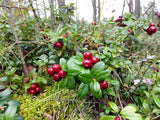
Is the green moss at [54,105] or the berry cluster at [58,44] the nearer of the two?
the green moss at [54,105]

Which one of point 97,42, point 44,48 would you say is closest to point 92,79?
point 97,42

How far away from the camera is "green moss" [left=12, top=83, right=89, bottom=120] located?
1.01 meters

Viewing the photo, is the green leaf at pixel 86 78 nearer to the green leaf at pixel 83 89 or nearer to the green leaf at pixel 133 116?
the green leaf at pixel 83 89

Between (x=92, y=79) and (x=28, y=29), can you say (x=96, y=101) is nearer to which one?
(x=92, y=79)

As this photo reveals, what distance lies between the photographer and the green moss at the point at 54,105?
1.01 meters

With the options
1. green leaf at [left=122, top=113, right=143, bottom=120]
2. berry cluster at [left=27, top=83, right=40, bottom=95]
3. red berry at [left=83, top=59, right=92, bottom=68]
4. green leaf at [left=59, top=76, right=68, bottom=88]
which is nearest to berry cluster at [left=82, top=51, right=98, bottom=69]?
red berry at [left=83, top=59, right=92, bottom=68]

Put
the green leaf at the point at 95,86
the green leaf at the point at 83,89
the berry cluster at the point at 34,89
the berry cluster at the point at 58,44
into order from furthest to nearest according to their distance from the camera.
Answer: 1. the berry cluster at the point at 58,44
2. the berry cluster at the point at 34,89
3. the green leaf at the point at 83,89
4. the green leaf at the point at 95,86

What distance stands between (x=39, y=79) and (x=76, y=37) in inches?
28.0

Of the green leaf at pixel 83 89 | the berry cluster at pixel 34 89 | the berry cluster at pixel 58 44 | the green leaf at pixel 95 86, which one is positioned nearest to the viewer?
the green leaf at pixel 95 86

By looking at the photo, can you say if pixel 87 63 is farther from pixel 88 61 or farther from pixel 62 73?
pixel 62 73

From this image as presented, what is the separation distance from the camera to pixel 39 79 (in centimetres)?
123

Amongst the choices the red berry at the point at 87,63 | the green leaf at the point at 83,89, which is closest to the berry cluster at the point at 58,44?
the red berry at the point at 87,63

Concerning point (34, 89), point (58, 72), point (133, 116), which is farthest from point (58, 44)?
point (133, 116)

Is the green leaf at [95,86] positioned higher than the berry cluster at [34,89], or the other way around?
the green leaf at [95,86]
